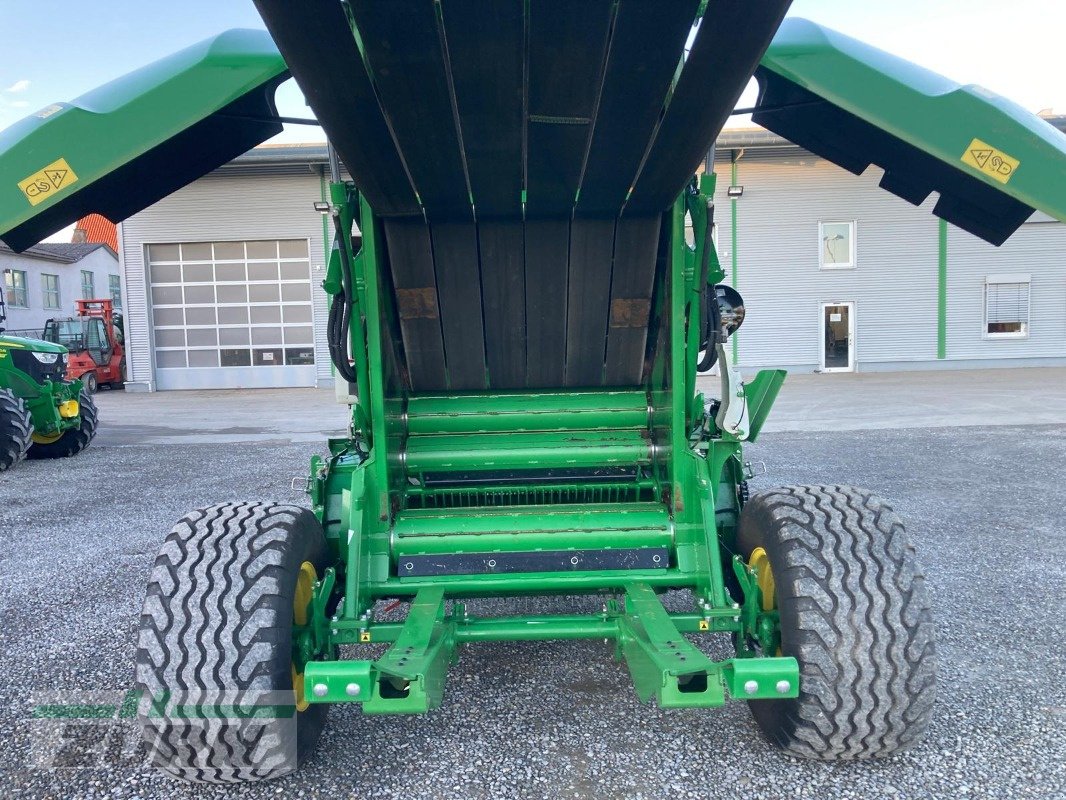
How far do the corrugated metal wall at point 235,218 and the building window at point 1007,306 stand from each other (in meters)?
20.2

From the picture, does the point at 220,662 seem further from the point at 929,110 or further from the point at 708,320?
the point at 929,110

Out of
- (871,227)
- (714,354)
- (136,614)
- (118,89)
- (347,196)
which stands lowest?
(136,614)

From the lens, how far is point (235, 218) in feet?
73.1

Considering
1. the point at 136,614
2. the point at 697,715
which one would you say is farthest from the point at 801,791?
the point at 136,614

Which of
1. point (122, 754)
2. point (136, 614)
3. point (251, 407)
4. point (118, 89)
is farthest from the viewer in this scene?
point (251, 407)

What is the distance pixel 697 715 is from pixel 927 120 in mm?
2327

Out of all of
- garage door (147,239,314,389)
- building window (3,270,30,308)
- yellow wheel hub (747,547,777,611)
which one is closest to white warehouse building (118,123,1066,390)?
garage door (147,239,314,389)

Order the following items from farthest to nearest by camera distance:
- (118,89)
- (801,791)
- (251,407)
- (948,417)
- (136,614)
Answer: (251,407) < (948,417) < (136,614) < (801,791) < (118,89)

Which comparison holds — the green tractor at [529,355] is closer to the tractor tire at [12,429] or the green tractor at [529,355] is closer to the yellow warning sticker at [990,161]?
the yellow warning sticker at [990,161]

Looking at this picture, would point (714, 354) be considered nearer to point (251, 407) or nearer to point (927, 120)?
point (927, 120)

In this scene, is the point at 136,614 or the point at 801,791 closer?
the point at 801,791

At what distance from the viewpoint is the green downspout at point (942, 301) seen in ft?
75.4

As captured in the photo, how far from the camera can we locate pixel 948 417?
12.9 meters

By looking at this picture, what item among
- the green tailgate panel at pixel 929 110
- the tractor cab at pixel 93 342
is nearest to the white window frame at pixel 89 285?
the tractor cab at pixel 93 342
